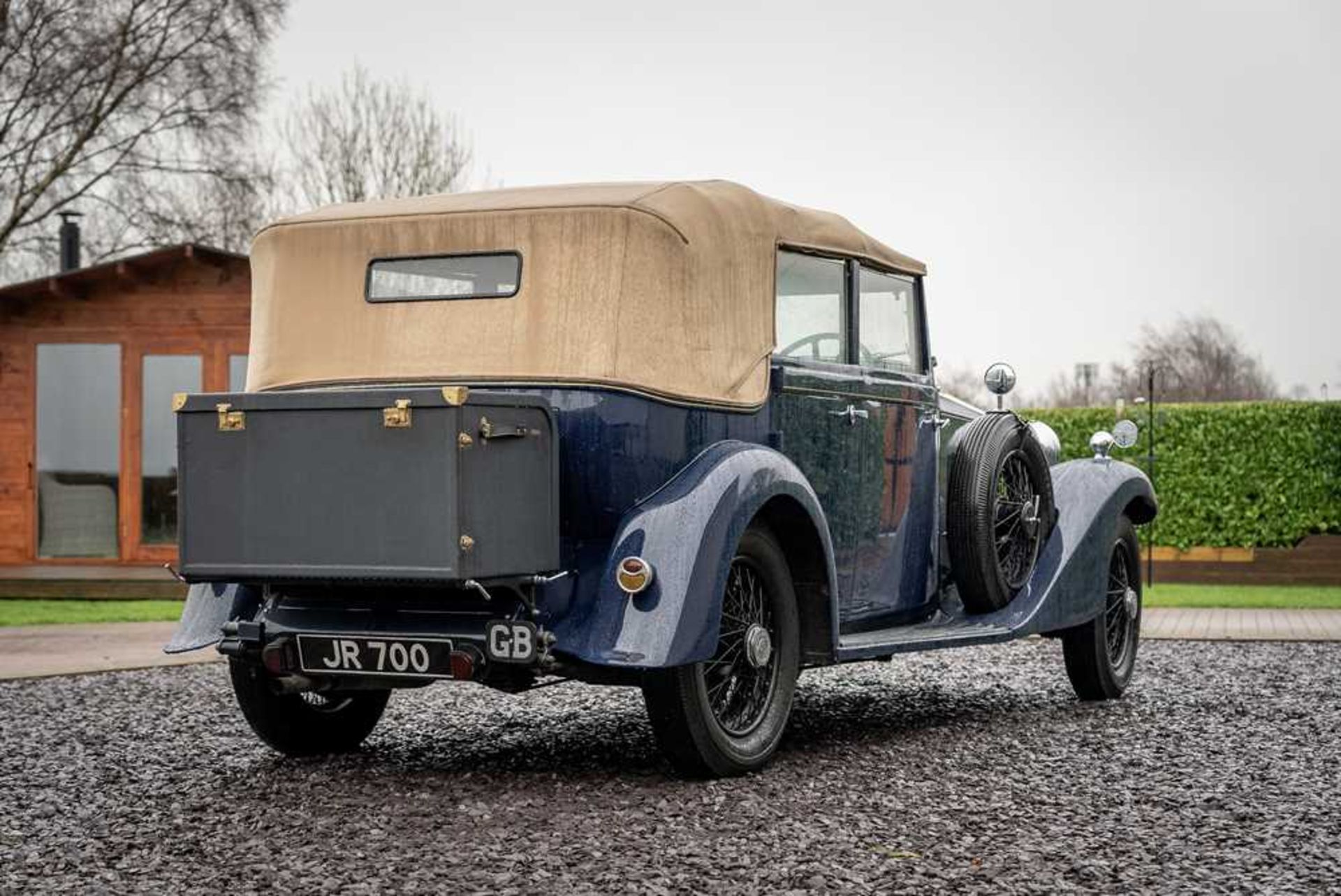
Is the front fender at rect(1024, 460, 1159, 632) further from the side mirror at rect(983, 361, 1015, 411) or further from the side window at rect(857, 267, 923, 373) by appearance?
the side window at rect(857, 267, 923, 373)

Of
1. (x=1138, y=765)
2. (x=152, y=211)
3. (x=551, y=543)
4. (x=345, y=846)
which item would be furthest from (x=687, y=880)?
(x=152, y=211)

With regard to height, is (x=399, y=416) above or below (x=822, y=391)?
below

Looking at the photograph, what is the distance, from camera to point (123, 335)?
58.3 feet

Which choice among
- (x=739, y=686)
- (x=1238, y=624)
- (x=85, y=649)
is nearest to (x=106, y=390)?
(x=85, y=649)

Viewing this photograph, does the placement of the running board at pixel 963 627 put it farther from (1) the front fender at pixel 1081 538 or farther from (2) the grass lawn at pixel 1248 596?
(2) the grass lawn at pixel 1248 596

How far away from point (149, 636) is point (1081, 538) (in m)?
7.20

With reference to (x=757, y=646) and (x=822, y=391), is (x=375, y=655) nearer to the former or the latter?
(x=757, y=646)

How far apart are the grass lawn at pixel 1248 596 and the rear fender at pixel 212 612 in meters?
12.2

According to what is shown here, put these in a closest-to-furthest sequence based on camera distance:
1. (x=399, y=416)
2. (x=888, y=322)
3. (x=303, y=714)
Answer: (x=399, y=416) < (x=303, y=714) < (x=888, y=322)

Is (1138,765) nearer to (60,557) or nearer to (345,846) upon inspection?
(345,846)

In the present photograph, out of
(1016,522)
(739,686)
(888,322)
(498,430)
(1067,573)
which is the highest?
(888,322)

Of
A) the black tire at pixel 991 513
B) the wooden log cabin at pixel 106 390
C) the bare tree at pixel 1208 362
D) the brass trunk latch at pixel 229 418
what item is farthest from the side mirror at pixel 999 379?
the bare tree at pixel 1208 362

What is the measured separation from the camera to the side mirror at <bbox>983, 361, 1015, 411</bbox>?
8.75m

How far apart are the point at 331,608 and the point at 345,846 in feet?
4.33
